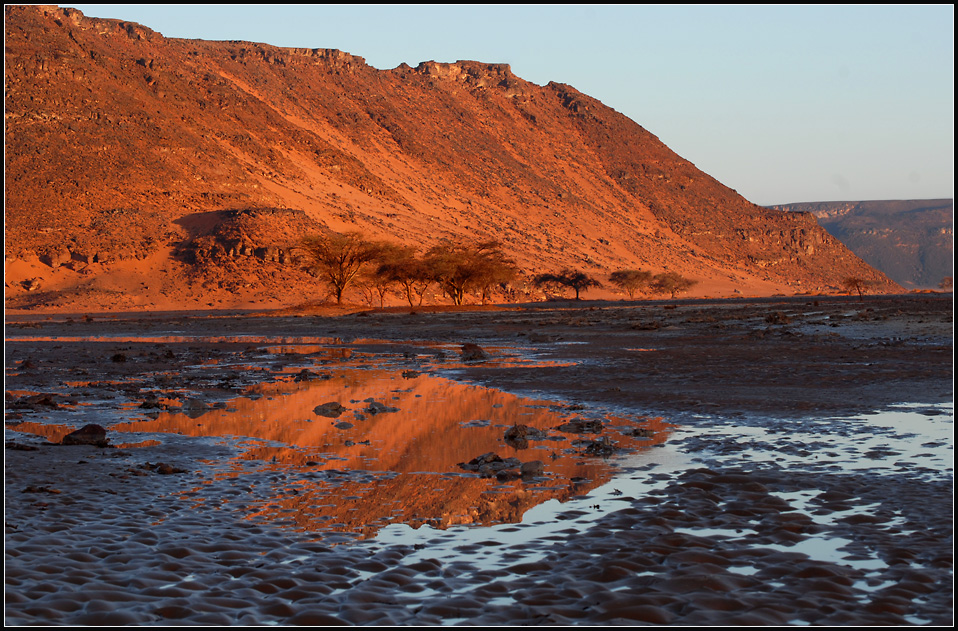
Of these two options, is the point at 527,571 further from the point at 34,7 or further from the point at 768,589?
the point at 34,7

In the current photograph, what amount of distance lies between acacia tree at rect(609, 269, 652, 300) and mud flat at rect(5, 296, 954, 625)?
9946 cm

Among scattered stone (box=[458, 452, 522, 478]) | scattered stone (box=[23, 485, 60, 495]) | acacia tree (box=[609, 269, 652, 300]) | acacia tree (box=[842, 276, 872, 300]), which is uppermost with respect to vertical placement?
acacia tree (box=[609, 269, 652, 300])

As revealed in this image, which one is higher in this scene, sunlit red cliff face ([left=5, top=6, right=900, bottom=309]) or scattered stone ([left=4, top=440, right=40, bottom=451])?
sunlit red cliff face ([left=5, top=6, right=900, bottom=309])

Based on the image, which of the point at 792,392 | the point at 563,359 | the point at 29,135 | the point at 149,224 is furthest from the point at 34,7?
the point at 792,392

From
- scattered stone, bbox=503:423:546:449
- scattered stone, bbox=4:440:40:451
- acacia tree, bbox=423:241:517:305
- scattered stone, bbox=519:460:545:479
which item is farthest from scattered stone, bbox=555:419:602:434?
acacia tree, bbox=423:241:517:305

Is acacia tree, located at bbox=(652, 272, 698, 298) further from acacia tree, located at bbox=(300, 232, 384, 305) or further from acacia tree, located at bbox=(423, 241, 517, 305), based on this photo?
acacia tree, located at bbox=(300, 232, 384, 305)

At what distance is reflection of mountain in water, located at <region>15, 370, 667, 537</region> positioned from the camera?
6.90 m

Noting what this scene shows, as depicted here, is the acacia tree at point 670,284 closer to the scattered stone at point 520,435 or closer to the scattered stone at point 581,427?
the scattered stone at point 581,427

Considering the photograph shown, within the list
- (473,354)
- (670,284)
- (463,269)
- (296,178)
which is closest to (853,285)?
(463,269)

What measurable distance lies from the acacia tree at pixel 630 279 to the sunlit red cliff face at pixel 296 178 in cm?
884

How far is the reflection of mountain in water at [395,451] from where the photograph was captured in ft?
22.6

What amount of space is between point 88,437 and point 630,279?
108645 millimetres

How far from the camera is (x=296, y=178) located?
4688 inches

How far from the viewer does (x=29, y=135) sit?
9538 cm
